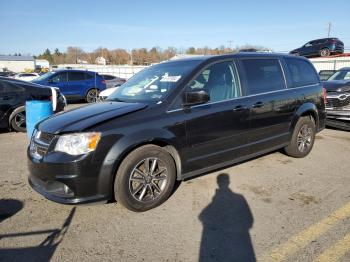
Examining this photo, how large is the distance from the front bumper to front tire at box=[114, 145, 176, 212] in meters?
0.16

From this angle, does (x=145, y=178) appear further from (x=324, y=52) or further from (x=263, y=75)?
(x=324, y=52)

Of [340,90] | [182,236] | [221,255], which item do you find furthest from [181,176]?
[340,90]

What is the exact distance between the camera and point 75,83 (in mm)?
15016

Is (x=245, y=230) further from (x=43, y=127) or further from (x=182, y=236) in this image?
(x=43, y=127)

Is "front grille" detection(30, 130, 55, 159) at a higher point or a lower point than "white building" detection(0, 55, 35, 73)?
lower

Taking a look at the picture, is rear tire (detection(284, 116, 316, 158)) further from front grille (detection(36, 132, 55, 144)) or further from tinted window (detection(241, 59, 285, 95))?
front grille (detection(36, 132, 55, 144))

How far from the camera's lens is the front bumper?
339 centimetres

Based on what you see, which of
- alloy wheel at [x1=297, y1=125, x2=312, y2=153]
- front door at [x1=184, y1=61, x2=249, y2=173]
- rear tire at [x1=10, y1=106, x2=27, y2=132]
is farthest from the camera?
rear tire at [x1=10, y1=106, x2=27, y2=132]

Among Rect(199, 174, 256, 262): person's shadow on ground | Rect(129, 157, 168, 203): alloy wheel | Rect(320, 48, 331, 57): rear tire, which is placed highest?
Rect(320, 48, 331, 57): rear tire

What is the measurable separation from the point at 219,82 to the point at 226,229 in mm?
2039

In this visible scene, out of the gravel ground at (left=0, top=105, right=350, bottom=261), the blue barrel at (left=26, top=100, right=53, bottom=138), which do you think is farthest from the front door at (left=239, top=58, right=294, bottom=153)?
the blue barrel at (left=26, top=100, right=53, bottom=138)

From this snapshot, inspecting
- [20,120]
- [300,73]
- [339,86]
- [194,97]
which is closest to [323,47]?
[339,86]

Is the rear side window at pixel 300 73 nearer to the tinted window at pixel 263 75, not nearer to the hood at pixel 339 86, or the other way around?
the tinted window at pixel 263 75

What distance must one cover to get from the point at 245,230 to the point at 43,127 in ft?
8.45
